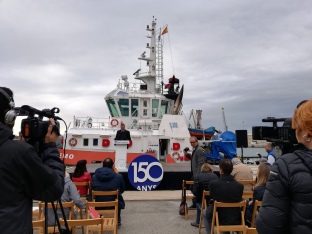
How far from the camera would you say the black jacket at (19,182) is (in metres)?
1.73

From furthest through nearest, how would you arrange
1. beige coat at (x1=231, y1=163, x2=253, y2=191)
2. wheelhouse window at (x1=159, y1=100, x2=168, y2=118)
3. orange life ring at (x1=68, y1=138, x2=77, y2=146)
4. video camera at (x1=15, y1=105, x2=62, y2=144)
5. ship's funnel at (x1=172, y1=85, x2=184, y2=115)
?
ship's funnel at (x1=172, y1=85, x2=184, y2=115) < wheelhouse window at (x1=159, y1=100, x2=168, y2=118) < orange life ring at (x1=68, y1=138, x2=77, y2=146) < beige coat at (x1=231, y1=163, x2=253, y2=191) < video camera at (x1=15, y1=105, x2=62, y2=144)

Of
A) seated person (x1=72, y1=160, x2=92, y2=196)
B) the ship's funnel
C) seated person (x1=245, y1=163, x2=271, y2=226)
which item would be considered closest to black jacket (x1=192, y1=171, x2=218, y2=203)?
seated person (x1=245, y1=163, x2=271, y2=226)

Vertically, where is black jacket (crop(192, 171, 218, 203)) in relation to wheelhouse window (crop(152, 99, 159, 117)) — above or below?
Answer: below

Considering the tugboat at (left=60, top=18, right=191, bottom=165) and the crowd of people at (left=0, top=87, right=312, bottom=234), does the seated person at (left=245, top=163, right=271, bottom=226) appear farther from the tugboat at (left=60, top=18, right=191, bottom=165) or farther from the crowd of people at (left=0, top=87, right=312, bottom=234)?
the tugboat at (left=60, top=18, right=191, bottom=165)

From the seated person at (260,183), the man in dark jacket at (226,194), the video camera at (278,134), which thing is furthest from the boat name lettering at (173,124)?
the video camera at (278,134)

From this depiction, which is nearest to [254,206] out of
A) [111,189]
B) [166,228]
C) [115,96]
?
[166,228]

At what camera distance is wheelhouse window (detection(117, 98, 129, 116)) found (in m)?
17.6

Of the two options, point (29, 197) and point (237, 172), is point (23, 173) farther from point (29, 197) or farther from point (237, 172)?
point (237, 172)

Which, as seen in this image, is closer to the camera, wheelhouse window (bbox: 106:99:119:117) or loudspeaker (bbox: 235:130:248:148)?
loudspeaker (bbox: 235:130:248:148)

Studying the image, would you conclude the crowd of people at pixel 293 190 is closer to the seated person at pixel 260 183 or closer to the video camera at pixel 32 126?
the video camera at pixel 32 126

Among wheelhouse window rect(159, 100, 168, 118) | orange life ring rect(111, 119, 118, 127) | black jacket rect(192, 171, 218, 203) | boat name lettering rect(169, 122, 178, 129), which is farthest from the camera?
wheelhouse window rect(159, 100, 168, 118)

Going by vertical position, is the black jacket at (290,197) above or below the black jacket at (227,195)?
above

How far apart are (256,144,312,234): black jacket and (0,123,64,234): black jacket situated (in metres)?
1.30

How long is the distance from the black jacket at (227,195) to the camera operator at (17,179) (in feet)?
9.39
